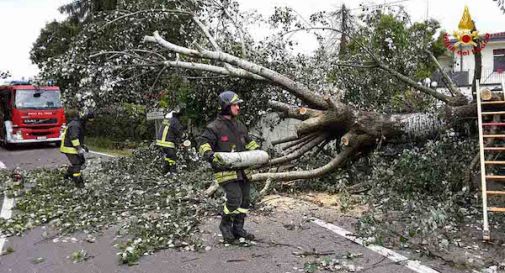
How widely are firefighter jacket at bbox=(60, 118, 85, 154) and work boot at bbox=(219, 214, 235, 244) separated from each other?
4372 millimetres

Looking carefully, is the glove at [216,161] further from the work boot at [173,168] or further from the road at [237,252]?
the work boot at [173,168]

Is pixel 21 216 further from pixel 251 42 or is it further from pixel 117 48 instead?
pixel 251 42

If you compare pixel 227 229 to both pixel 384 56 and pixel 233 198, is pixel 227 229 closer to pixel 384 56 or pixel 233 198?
pixel 233 198

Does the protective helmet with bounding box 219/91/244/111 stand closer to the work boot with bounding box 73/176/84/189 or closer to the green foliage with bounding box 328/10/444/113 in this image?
the green foliage with bounding box 328/10/444/113

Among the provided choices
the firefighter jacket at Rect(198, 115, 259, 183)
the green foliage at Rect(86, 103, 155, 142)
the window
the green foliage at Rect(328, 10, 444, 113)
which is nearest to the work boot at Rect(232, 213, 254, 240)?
the firefighter jacket at Rect(198, 115, 259, 183)

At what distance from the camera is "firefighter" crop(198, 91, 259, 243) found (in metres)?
5.21

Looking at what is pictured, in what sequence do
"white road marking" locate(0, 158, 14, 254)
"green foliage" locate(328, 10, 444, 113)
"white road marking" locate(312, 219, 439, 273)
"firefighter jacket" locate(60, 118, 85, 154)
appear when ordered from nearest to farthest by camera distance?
"white road marking" locate(312, 219, 439, 273), "white road marking" locate(0, 158, 14, 254), "firefighter jacket" locate(60, 118, 85, 154), "green foliage" locate(328, 10, 444, 113)

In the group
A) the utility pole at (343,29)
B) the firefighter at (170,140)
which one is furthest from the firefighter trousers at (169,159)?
the utility pole at (343,29)

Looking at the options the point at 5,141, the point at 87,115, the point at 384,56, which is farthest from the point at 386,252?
the point at 5,141

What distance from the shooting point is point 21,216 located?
684 centimetres

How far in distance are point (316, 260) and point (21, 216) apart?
14.7ft

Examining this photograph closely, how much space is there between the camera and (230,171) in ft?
17.1

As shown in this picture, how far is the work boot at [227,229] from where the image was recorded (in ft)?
17.2

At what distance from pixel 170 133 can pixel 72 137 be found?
190 centimetres
